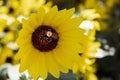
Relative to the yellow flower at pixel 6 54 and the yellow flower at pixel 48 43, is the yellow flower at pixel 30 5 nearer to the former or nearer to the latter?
the yellow flower at pixel 6 54

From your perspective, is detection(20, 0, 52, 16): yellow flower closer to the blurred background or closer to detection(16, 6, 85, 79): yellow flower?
the blurred background

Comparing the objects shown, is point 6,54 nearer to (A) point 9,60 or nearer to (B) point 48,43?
(A) point 9,60

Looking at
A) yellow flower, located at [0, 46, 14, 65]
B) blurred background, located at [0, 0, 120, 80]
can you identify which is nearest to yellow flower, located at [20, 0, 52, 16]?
blurred background, located at [0, 0, 120, 80]

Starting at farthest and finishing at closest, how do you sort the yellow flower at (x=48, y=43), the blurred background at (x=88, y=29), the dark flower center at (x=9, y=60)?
1. the dark flower center at (x=9, y=60)
2. the blurred background at (x=88, y=29)
3. the yellow flower at (x=48, y=43)

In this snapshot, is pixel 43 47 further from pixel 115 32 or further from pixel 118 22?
pixel 118 22

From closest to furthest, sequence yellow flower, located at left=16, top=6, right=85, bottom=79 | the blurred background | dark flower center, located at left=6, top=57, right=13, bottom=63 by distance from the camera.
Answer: yellow flower, located at left=16, top=6, right=85, bottom=79, the blurred background, dark flower center, located at left=6, top=57, right=13, bottom=63

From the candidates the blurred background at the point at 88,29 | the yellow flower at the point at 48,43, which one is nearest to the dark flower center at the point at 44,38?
the yellow flower at the point at 48,43

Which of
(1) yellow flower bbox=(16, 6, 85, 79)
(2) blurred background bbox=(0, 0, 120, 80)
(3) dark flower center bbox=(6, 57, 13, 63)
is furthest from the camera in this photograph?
(3) dark flower center bbox=(6, 57, 13, 63)

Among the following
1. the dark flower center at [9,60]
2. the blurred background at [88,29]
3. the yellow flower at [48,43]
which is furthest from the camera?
the dark flower center at [9,60]

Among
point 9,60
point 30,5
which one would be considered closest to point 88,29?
point 30,5
